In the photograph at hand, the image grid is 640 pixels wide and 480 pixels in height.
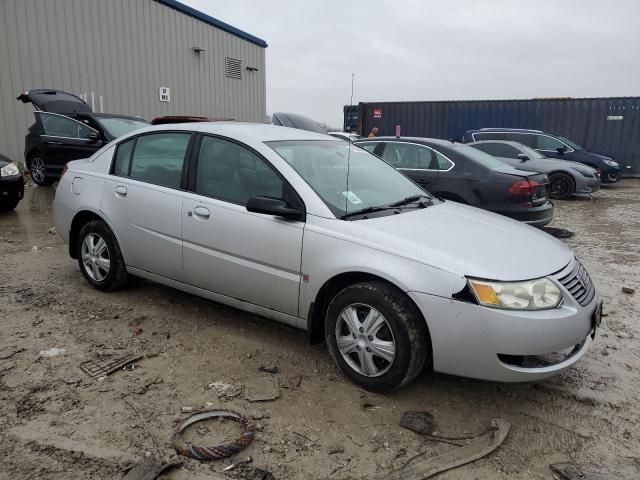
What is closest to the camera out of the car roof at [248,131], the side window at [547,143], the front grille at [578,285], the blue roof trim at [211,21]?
the front grille at [578,285]

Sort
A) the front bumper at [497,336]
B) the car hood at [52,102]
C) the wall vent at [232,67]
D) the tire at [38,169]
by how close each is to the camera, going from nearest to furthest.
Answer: the front bumper at [497,336]
the car hood at [52,102]
the tire at [38,169]
the wall vent at [232,67]

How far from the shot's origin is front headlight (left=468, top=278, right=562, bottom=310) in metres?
2.66

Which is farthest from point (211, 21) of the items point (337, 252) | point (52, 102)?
point (337, 252)

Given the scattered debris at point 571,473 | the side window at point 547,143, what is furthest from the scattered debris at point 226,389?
the side window at point 547,143

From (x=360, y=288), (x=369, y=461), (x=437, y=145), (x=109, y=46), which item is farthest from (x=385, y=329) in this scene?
(x=109, y=46)

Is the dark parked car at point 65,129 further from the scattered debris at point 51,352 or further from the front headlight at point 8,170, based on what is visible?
the scattered debris at point 51,352

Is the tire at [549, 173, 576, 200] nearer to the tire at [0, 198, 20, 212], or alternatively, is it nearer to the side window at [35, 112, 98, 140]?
the side window at [35, 112, 98, 140]

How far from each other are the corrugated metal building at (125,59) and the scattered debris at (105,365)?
11228mm

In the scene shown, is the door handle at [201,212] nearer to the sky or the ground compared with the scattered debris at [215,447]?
nearer to the sky

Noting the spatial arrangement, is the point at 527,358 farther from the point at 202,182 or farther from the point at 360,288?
the point at 202,182

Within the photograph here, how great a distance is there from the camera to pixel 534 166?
12.0 metres

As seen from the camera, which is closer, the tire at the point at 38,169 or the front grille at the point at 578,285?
the front grille at the point at 578,285

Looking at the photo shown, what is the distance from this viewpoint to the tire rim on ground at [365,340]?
2924 millimetres

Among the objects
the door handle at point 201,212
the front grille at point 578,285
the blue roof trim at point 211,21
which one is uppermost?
the blue roof trim at point 211,21
